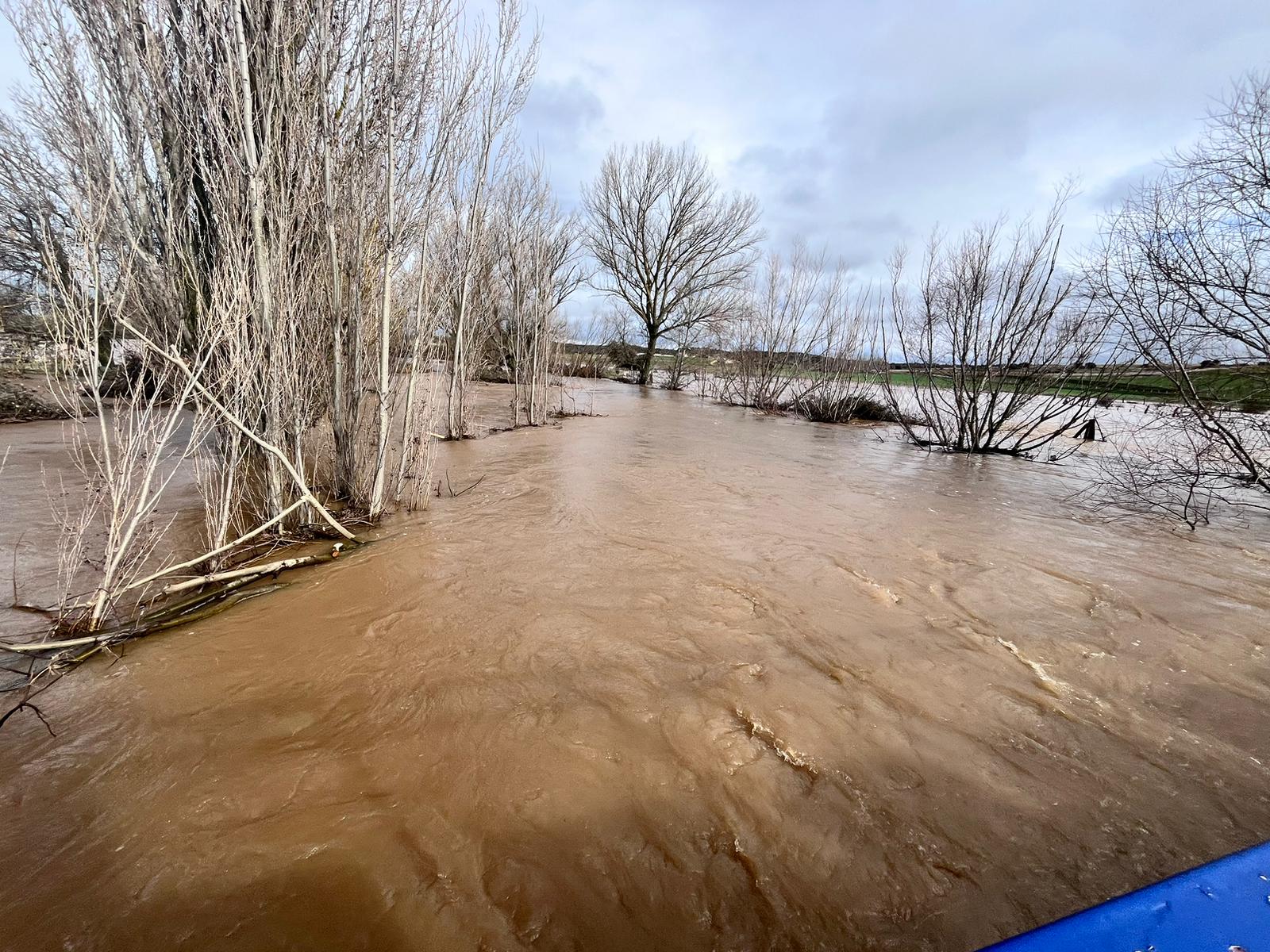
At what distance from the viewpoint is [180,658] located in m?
2.46

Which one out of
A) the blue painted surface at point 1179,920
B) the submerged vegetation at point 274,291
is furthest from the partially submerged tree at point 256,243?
the blue painted surface at point 1179,920

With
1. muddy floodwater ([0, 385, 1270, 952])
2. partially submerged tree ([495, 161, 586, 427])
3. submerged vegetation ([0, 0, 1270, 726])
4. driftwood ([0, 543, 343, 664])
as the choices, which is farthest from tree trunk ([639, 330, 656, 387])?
driftwood ([0, 543, 343, 664])

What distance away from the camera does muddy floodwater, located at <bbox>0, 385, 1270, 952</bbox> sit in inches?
54.5

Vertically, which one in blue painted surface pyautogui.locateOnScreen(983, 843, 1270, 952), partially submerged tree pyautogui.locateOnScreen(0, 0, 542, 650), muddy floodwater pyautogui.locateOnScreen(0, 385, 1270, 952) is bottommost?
muddy floodwater pyautogui.locateOnScreen(0, 385, 1270, 952)

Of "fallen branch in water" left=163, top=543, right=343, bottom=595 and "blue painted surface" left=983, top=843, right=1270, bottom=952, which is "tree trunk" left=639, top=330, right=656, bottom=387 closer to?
"fallen branch in water" left=163, top=543, right=343, bottom=595

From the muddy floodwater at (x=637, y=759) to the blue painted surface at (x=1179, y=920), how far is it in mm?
398

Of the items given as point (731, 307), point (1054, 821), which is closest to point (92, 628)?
point (1054, 821)

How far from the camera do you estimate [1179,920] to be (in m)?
1.05

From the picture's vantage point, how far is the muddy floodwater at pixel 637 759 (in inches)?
54.5

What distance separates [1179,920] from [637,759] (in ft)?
4.68

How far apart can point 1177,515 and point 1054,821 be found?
6362mm

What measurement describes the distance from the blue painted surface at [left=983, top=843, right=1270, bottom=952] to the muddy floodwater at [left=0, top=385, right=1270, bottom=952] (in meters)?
0.40

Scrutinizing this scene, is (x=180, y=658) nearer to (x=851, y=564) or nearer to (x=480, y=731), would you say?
(x=480, y=731)

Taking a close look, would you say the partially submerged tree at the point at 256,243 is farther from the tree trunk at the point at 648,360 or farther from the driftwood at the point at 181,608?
the tree trunk at the point at 648,360
